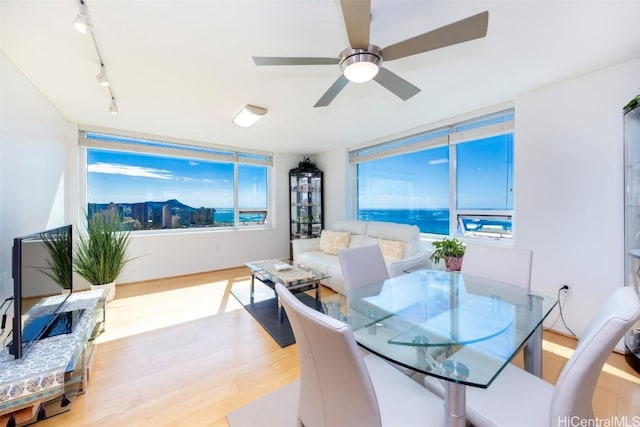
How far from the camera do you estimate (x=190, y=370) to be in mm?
1940

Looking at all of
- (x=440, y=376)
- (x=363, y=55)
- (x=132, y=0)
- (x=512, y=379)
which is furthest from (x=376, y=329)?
(x=132, y=0)

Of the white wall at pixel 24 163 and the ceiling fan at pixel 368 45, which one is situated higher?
the ceiling fan at pixel 368 45

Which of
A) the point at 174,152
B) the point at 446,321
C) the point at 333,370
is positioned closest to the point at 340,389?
the point at 333,370

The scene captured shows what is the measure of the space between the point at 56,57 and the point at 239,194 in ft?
10.7

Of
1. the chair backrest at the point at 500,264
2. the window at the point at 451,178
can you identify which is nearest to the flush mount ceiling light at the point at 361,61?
the chair backrest at the point at 500,264

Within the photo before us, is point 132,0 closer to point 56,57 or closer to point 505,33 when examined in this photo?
point 56,57

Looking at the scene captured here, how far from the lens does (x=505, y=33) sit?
1.66 metres

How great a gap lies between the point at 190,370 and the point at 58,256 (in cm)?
137

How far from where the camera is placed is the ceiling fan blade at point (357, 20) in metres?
1.15

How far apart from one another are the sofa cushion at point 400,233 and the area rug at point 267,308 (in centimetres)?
134

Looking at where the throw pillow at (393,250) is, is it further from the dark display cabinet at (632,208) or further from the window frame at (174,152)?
the window frame at (174,152)

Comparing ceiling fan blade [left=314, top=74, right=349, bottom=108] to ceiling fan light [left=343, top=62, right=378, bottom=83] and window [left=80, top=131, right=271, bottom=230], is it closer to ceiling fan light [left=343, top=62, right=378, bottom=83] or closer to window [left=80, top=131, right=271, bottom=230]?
ceiling fan light [left=343, top=62, right=378, bottom=83]

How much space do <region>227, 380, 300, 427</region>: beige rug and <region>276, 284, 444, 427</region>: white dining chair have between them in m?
0.52

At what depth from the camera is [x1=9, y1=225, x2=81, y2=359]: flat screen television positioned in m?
1.41
